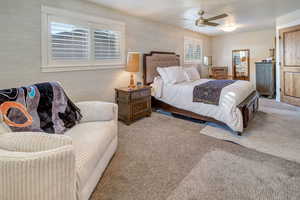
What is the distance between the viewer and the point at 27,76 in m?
2.66

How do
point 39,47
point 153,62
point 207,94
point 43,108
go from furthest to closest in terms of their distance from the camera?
point 153,62 → point 207,94 → point 39,47 → point 43,108

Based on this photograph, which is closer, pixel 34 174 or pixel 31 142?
pixel 34 174

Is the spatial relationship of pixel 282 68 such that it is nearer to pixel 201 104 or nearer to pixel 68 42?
pixel 201 104

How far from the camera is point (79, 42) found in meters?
3.19

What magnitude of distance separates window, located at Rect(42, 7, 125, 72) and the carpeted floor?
147 centimetres

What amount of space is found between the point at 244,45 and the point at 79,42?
620 cm

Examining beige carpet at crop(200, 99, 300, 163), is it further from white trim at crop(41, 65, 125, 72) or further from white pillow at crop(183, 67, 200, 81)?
white trim at crop(41, 65, 125, 72)

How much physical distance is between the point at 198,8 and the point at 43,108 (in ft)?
11.7

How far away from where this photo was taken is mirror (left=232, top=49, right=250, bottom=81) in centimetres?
682

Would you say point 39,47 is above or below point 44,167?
above

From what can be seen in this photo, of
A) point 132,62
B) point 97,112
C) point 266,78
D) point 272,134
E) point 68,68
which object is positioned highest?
point 132,62

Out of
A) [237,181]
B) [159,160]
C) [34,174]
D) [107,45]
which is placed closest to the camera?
[34,174]

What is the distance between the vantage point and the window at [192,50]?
6.02 metres

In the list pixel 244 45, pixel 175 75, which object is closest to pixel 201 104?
pixel 175 75
